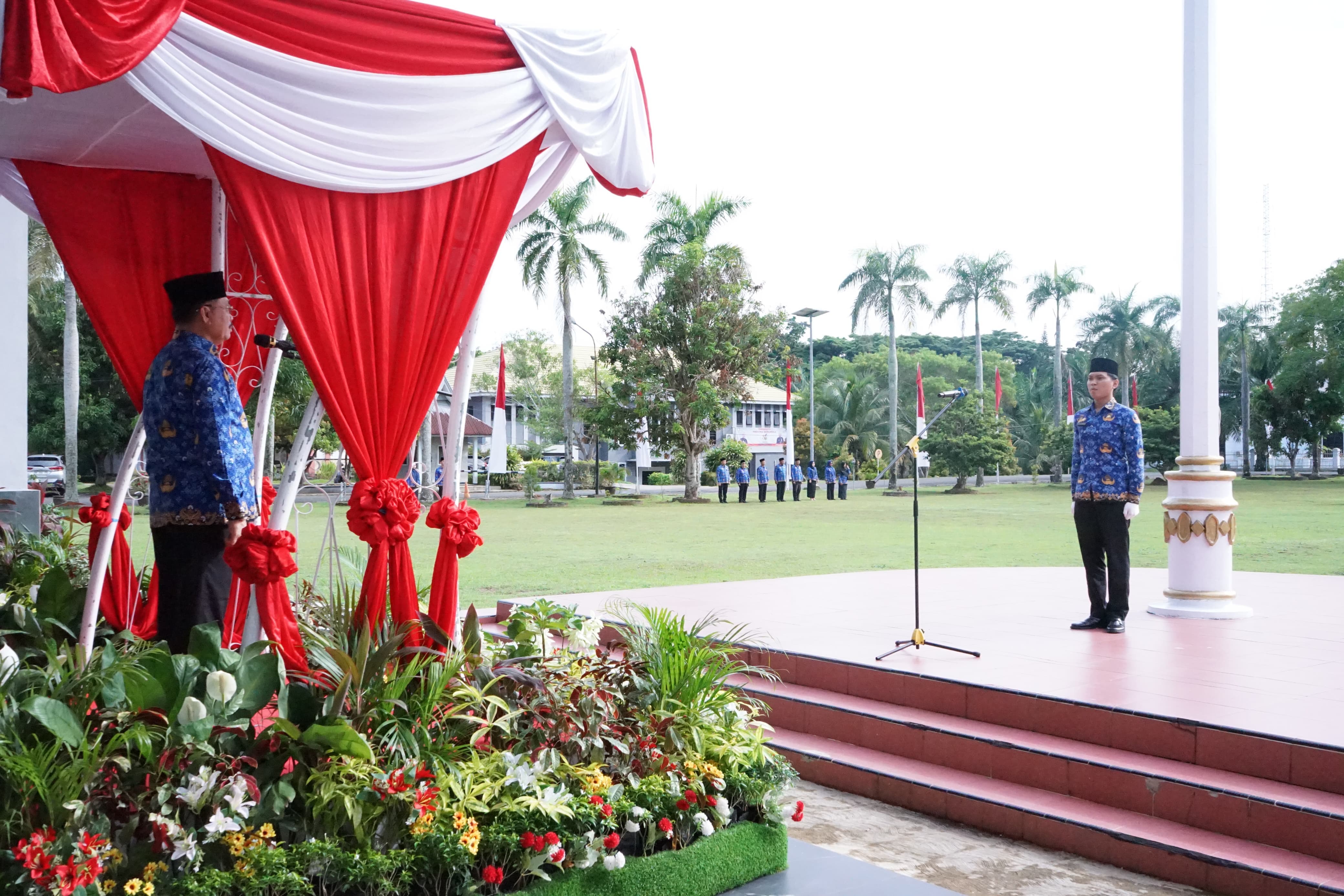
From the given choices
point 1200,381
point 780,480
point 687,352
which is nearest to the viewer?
point 1200,381

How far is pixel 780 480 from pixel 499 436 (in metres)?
8.08

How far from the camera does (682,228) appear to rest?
28.8 metres

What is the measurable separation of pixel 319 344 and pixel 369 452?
1.21 feet

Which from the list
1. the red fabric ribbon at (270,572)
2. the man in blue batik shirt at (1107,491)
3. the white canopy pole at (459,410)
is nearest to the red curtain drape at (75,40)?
the white canopy pole at (459,410)

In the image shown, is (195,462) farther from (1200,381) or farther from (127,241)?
(1200,381)

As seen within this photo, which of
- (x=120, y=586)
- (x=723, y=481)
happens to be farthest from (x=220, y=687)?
(x=723, y=481)

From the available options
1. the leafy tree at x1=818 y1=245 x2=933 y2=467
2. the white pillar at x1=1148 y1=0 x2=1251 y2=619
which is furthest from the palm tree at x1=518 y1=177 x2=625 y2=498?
the white pillar at x1=1148 y1=0 x2=1251 y2=619

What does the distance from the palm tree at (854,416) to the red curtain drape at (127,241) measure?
132 feet

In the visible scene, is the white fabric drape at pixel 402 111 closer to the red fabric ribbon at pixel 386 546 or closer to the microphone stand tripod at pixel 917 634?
the red fabric ribbon at pixel 386 546

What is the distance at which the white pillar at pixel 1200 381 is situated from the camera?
21.9ft

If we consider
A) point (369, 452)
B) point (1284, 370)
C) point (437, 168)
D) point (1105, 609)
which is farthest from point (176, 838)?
point (1284, 370)

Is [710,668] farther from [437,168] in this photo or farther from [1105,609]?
[1105,609]

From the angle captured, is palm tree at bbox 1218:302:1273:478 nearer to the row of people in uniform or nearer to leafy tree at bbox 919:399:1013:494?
leafy tree at bbox 919:399:1013:494

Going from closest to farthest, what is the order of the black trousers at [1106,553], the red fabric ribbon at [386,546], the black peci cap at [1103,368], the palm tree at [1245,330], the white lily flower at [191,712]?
the white lily flower at [191,712]
the red fabric ribbon at [386,546]
the black trousers at [1106,553]
the black peci cap at [1103,368]
the palm tree at [1245,330]
